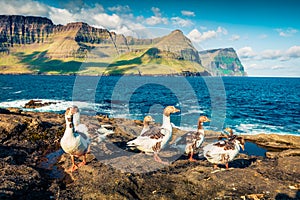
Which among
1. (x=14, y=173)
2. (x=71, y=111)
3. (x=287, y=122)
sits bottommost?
(x=287, y=122)

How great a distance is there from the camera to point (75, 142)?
10.2 meters

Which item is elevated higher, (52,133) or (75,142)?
(75,142)

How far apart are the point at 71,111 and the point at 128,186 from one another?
4425 mm

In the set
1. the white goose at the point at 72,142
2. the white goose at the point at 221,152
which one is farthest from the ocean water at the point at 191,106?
the white goose at the point at 72,142

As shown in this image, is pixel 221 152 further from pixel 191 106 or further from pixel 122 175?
pixel 191 106

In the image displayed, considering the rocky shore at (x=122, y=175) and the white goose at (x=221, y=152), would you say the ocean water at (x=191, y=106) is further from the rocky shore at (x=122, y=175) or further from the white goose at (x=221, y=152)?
the white goose at (x=221, y=152)

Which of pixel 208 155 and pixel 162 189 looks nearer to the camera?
pixel 162 189

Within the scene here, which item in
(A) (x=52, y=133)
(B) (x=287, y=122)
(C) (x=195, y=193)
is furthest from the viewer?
(B) (x=287, y=122)

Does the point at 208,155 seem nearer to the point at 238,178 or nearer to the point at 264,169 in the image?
the point at 238,178

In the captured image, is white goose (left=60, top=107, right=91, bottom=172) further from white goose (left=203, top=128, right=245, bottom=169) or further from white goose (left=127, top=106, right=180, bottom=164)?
white goose (left=203, top=128, right=245, bottom=169)

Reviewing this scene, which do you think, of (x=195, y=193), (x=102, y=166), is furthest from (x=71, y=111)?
(x=195, y=193)

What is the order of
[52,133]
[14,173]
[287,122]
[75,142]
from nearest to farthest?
[14,173] → [75,142] → [52,133] → [287,122]

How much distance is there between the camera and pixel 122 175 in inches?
379

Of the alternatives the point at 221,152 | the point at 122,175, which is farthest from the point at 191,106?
the point at 122,175
